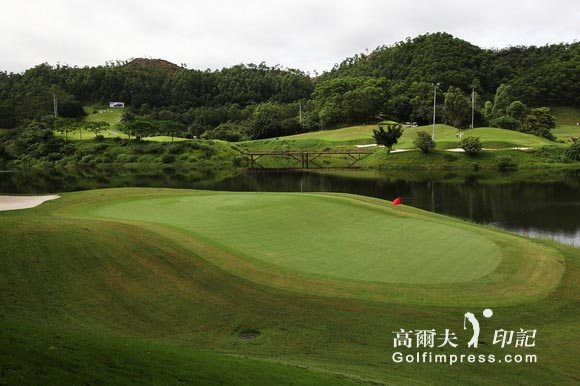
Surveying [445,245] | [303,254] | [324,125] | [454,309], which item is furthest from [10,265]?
[324,125]

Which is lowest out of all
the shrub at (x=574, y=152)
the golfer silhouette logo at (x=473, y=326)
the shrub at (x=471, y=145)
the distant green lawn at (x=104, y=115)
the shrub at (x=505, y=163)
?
the golfer silhouette logo at (x=473, y=326)

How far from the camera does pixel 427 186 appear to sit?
203 ft

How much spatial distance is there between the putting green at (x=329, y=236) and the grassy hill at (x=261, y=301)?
0.45 ft

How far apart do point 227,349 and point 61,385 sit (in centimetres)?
609

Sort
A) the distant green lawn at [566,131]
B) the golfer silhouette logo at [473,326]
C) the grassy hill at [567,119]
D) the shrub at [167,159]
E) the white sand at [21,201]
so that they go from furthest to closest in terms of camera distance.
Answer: the grassy hill at [567,119]
the distant green lawn at [566,131]
the shrub at [167,159]
the white sand at [21,201]
the golfer silhouette logo at [473,326]

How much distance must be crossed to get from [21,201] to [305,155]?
8355cm

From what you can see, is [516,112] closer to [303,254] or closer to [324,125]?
[324,125]

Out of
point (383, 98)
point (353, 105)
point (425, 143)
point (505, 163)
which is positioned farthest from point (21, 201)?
point (383, 98)

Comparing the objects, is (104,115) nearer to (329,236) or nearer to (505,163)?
(505,163)

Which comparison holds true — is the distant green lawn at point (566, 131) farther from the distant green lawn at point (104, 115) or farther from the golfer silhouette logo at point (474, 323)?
the distant green lawn at point (104, 115)

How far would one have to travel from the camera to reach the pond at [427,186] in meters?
39.8

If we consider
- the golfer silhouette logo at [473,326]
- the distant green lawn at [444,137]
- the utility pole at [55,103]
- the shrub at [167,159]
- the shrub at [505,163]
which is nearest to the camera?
the golfer silhouette logo at [473,326]

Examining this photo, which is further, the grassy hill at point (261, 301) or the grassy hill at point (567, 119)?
the grassy hill at point (567, 119)

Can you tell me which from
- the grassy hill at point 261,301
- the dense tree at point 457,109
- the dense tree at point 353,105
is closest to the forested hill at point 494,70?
the dense tree at point 353,105
